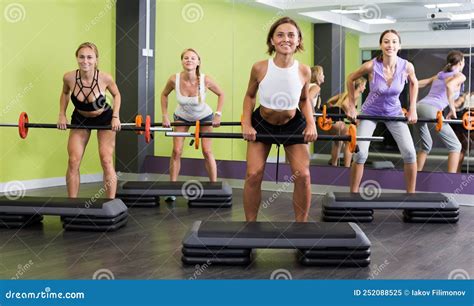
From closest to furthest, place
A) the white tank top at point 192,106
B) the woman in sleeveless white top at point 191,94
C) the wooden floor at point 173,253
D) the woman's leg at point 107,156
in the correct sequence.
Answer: the wooden floor at point 173,253 → the woman's leg at point 107,156 → the woman in sleeveless white top at point 191,94 → the white tank top at point 192,106

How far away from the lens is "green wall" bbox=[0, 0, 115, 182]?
6.08 metres

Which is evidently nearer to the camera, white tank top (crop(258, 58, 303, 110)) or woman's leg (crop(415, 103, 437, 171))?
white tank top (crop(258, 58, 303, 110))

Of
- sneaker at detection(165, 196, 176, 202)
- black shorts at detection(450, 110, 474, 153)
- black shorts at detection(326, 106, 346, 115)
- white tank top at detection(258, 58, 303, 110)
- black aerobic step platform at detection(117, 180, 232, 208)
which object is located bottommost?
sneaker at detection(165, 196, 176, 202)

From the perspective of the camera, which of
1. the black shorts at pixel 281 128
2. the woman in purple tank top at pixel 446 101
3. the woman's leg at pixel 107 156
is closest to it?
the black shorts at pixel 281 128

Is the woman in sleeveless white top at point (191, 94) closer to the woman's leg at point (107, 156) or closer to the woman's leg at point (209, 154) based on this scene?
the woman's leg at point (209, 154)

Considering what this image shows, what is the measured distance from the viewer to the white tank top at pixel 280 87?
11.7 feet

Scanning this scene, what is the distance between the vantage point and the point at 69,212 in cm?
425

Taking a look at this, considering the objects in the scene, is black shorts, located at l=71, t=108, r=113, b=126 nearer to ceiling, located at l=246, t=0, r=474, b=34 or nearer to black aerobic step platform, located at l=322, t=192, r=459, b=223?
black aerobic step platform, located at l=322, t=192, r=459, b=223

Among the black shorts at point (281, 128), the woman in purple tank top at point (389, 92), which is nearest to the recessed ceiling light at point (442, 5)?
the woman in purple tank top at point (389, 92)

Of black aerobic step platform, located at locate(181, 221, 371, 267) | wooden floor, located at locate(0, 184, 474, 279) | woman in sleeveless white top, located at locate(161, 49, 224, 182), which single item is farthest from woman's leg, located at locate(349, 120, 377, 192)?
black aerobic step platform, located at locate(181, 221, 371, 267)

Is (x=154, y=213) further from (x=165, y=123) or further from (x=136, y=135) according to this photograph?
(x=136, y=135)

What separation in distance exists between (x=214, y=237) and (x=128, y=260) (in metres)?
0.51

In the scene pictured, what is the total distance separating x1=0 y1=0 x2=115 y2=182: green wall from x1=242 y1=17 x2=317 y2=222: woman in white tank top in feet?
10.9

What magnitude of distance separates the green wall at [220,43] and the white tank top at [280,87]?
3.25 m
